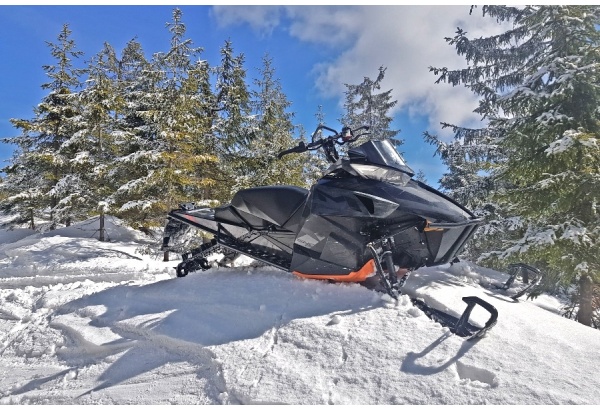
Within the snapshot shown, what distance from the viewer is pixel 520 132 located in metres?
6.21

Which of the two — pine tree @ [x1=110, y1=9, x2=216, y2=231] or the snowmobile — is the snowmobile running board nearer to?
the snowmobile

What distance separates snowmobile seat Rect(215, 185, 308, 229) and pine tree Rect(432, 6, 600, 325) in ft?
14.4

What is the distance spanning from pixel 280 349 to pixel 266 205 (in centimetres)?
190

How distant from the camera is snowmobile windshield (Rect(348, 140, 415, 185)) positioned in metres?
3.36

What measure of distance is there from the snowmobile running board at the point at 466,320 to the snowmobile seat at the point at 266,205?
1.75 m

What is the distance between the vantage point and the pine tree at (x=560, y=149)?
18.0ft

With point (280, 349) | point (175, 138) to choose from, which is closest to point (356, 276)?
point (280, 349)

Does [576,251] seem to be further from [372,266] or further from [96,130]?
[96,130]

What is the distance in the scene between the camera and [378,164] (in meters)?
3.37

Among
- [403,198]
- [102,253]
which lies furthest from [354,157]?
[102,253]

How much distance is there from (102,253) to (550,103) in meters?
12.3

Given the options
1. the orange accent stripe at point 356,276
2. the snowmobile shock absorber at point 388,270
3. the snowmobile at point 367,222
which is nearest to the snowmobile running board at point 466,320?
the snowmobile at point 367,222

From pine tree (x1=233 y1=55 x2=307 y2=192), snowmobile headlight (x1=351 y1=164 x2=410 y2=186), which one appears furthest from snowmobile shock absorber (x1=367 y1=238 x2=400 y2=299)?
pine tree (x1=233 y1=55 x2=307 y2=192)

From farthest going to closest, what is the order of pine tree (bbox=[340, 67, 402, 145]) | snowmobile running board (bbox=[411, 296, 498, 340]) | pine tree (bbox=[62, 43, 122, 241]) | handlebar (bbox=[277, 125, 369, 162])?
pine tree (bbox=[340, 67, 402, 145])
pine tree (bbox=[62, 43, 122, 241])
handlebar (bbox=[277, 125, 369, 162])
snowmobile running board (bbox=[411, 296, 498, 340])
